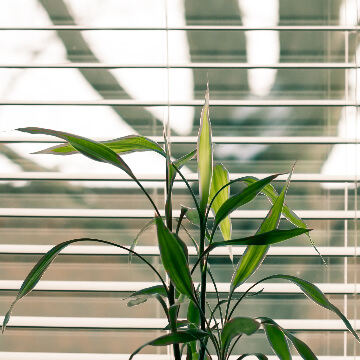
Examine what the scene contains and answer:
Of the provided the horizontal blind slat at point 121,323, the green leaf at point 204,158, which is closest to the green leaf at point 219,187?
the green leaf at point 204,158

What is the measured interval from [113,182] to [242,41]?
594 mm

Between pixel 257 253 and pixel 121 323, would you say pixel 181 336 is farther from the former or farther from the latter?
pixel 121 323

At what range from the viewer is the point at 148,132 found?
170cm

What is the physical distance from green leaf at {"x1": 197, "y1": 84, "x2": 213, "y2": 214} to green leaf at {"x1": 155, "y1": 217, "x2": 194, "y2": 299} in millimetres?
142

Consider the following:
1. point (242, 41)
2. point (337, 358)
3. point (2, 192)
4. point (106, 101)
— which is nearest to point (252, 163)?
point (242, 41)

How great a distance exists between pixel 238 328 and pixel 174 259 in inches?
6.9

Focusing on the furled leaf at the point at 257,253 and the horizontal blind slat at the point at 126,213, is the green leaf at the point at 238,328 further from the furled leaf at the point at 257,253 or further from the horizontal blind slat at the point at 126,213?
the horizontal blind slat at the point at 126,213

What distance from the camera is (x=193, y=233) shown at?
5.53 feet

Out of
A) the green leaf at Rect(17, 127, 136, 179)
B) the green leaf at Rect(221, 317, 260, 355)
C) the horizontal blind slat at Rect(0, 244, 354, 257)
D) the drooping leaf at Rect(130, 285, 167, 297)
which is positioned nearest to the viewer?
the green leaf at Rect(221, 317, 260, 355)

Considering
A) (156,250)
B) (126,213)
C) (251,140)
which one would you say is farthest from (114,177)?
(251,140)

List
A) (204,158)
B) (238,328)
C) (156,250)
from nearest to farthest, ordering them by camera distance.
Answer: (238,328), (204,158), (156,250)

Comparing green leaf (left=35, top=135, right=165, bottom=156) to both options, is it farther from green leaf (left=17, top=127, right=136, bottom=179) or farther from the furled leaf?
the furled leaf

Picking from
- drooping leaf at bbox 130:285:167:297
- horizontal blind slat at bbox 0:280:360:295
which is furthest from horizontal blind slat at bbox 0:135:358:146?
drooping leaf at bbox 130:285:167:297

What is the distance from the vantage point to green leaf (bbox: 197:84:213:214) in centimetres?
114
